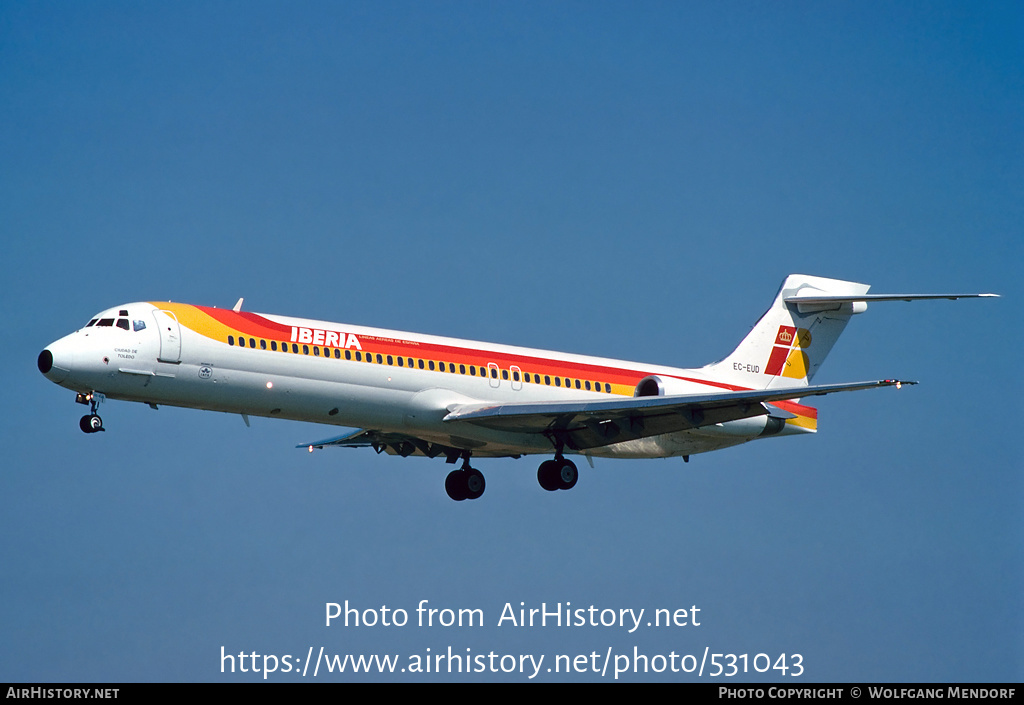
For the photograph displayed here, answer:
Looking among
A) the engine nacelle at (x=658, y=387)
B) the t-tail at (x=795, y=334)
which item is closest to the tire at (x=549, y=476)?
the engine nacelle at (x=658, y=387)

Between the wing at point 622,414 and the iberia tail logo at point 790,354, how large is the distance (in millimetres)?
3894

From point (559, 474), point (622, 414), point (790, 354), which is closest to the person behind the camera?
point (622, 414)

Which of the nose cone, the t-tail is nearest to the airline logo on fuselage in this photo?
the nose cone

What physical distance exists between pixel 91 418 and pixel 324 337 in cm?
532

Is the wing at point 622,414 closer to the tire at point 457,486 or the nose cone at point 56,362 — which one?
the tire at point 457,486

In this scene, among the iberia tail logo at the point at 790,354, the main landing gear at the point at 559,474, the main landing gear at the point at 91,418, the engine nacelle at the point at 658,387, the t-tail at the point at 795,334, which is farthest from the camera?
the iberia tail logo at the point at 790,354

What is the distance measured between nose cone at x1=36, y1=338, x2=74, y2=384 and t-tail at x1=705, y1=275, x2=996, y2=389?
1730 centimetres

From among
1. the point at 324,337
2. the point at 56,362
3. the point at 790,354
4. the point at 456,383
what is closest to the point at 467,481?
the point at 456,383

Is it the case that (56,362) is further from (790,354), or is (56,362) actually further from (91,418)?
(790,354)

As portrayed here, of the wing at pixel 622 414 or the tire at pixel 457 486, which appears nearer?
the wing at pixel 622 414

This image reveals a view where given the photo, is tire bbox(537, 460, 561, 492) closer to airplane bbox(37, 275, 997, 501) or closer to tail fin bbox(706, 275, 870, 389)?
airplane bbox(37, 275, 997, 501)

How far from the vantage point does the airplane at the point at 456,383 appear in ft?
99.7

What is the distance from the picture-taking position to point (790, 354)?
3969 centimetres

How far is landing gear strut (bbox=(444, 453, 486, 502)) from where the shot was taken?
36.6 metres
